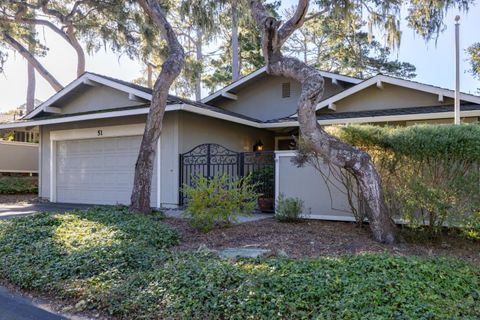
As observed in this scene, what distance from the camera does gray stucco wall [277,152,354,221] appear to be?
870 cm

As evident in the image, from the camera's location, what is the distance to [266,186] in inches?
419

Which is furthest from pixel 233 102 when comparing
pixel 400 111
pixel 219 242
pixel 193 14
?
pixel 219 242

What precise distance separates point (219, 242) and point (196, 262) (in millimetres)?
1922

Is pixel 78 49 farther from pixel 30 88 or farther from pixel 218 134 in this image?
pixel 218 134

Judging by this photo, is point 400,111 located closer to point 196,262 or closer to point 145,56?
point 196,262

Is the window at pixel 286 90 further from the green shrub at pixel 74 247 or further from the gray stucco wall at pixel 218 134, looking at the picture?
the green shrub at pixel 74 247

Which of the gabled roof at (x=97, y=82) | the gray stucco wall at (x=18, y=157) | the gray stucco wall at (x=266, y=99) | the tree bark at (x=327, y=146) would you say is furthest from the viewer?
the gray stucco wall at (x=18, y=157)

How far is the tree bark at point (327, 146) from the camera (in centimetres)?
645

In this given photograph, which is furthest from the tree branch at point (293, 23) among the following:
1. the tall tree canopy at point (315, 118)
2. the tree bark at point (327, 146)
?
the tree bark at point (327, 146)

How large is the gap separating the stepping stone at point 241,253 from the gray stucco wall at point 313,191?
341cm

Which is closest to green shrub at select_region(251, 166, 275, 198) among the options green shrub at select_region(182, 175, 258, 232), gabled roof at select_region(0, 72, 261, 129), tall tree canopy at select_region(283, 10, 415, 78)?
gabled roof at select_region(0, 72, 261, 129)

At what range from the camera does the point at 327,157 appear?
22.3 feet

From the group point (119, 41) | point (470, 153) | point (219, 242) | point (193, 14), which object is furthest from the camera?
point (119, 41)

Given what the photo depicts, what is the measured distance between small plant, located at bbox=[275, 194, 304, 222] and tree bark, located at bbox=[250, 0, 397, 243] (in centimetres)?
186
